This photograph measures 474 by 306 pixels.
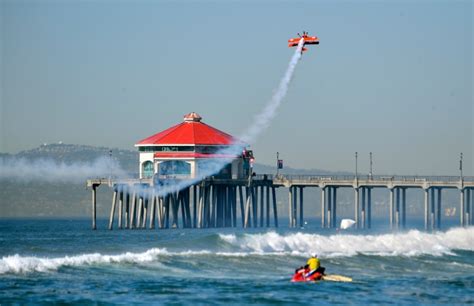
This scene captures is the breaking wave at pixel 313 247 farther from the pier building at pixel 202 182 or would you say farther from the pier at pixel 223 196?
the pier building at pixel 202 182

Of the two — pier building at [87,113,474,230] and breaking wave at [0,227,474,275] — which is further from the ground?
pier building at [87,113,474,230]

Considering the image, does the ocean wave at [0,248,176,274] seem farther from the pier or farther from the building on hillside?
the pier

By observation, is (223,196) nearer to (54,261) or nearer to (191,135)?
(191,135)

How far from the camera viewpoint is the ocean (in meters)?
63.7

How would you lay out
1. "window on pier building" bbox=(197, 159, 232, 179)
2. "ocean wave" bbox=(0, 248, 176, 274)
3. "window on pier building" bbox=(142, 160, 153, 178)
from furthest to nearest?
"window on pier building" bbox=(197, 159, 232, 179) < "window on pier building" bbox=(142, 160, 153, 178) < "ocean wave" bbox=(0, 248, 176, 274)

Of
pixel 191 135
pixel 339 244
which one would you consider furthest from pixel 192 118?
pixel 339 244

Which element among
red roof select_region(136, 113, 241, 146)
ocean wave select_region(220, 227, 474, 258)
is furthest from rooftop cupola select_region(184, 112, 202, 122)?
ocean wave select_region(220, 227, 474, 258)

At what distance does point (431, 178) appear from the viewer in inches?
5866

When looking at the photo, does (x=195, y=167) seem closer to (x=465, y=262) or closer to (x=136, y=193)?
(x=136, y=193)

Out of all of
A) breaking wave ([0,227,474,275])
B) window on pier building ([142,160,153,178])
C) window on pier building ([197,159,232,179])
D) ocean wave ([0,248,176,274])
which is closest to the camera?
ocean wave ([0,248,176,274])

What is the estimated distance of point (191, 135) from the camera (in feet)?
452

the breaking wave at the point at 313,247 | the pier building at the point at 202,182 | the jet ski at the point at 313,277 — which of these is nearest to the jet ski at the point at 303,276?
the jet ski at the point at 313,277

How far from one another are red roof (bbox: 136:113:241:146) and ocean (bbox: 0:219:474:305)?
97.6ft

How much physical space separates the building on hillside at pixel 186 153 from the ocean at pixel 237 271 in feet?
93.9
